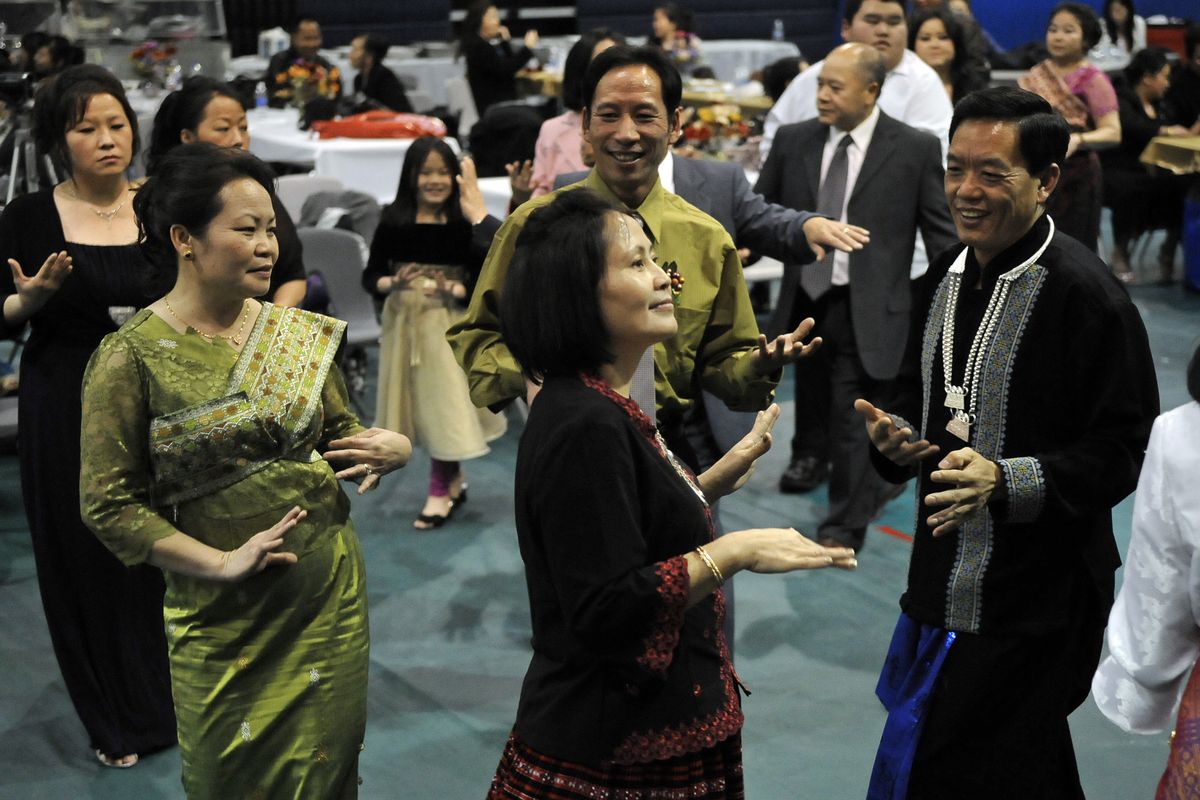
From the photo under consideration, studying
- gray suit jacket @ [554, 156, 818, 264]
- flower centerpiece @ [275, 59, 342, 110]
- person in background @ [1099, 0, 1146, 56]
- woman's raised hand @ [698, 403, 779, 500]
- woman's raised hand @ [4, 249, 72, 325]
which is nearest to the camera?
woman's raised hand @ [698, 403, 779, 500]

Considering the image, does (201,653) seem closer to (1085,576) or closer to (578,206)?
(578,206)

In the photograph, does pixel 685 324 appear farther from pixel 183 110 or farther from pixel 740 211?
pixel 183 110

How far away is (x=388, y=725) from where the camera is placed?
11.9 ft

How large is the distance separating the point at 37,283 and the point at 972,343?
1932 millimetres

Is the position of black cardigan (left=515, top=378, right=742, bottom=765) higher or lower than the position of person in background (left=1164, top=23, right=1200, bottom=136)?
higher

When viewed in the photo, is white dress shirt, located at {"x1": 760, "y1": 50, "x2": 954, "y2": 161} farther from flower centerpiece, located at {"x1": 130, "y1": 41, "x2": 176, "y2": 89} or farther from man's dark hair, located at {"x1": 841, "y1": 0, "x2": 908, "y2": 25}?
flower centerpiece, located at {"x1": 130, "y1": 41, "x2": 176, "y2": 89}

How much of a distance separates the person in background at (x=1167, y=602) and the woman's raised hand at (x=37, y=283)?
2.18 meters

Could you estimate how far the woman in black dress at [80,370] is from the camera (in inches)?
124

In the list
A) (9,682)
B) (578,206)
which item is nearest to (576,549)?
(578,206)

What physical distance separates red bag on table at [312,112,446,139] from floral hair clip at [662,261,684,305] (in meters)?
5.19

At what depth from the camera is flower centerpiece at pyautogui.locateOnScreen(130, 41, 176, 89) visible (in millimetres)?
9414

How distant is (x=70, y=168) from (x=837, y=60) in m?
2.47

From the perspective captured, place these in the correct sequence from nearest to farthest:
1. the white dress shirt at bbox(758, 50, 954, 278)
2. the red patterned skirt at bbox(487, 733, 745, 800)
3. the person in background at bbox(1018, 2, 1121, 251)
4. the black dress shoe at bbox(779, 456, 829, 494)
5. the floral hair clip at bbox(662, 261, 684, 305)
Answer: the red patterned skirt at bbox(487, 733, 745, 800), the floral hair clip at bbox(662, 261, 684, 305), the black dress shoe at bbox(779, 456, 829, 494), the white dress shirt at bbox(758, 50, 954, 278), the person in background at bbox(1018, 2, 1121, 251)

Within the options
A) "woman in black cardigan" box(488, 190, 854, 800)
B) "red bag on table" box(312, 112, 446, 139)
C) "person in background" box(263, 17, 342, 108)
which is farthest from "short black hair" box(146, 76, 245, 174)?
"person in background" box(263, 17, 342, 108)
